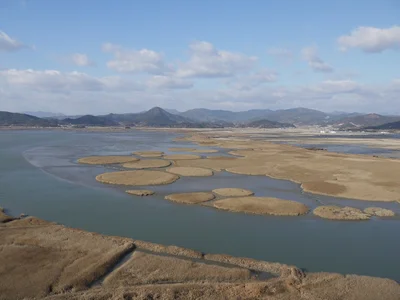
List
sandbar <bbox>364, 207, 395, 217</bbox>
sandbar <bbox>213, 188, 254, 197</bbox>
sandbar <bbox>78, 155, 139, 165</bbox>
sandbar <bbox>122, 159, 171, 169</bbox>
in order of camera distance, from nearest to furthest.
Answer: sandbar <bbox>364, 207, 395, 217</bbox>, sandbar <bbox>213, 188, 254, 197</bbox>, sandbar <bbox>122, 159, 171, 169</bbox>, sandbar <bbox>78, 155, 139, 165</bbox>

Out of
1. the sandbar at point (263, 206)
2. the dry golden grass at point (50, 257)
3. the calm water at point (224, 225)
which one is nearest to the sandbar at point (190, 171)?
the calm water at point (224, 225)

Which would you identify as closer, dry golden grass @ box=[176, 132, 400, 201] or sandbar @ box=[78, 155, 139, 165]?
dry golden grass @ box=[176, 132, 400, 201]

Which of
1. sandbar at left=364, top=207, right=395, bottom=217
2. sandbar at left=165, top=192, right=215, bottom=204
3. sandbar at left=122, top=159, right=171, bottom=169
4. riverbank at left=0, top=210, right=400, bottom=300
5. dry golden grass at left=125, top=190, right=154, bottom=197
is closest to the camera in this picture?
riverbank at left=0, top=210, right=400, bottom=300

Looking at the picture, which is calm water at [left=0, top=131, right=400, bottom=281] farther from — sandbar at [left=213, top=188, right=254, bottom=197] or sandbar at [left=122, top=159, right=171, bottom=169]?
sandbar at [left=122, top=159, right=171, bottom=169]

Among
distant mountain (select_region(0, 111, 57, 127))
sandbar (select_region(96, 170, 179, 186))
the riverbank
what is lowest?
the riverbank

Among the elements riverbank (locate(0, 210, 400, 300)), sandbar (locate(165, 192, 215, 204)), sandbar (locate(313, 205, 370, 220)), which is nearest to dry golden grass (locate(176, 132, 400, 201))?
sandbar (locate(313, 205, 370, 220))

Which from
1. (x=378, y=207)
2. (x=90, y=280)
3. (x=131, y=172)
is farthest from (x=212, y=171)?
(x=90, y=280)

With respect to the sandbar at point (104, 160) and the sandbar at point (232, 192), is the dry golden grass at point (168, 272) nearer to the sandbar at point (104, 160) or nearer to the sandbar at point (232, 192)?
the sandbar at point (232, 192)
